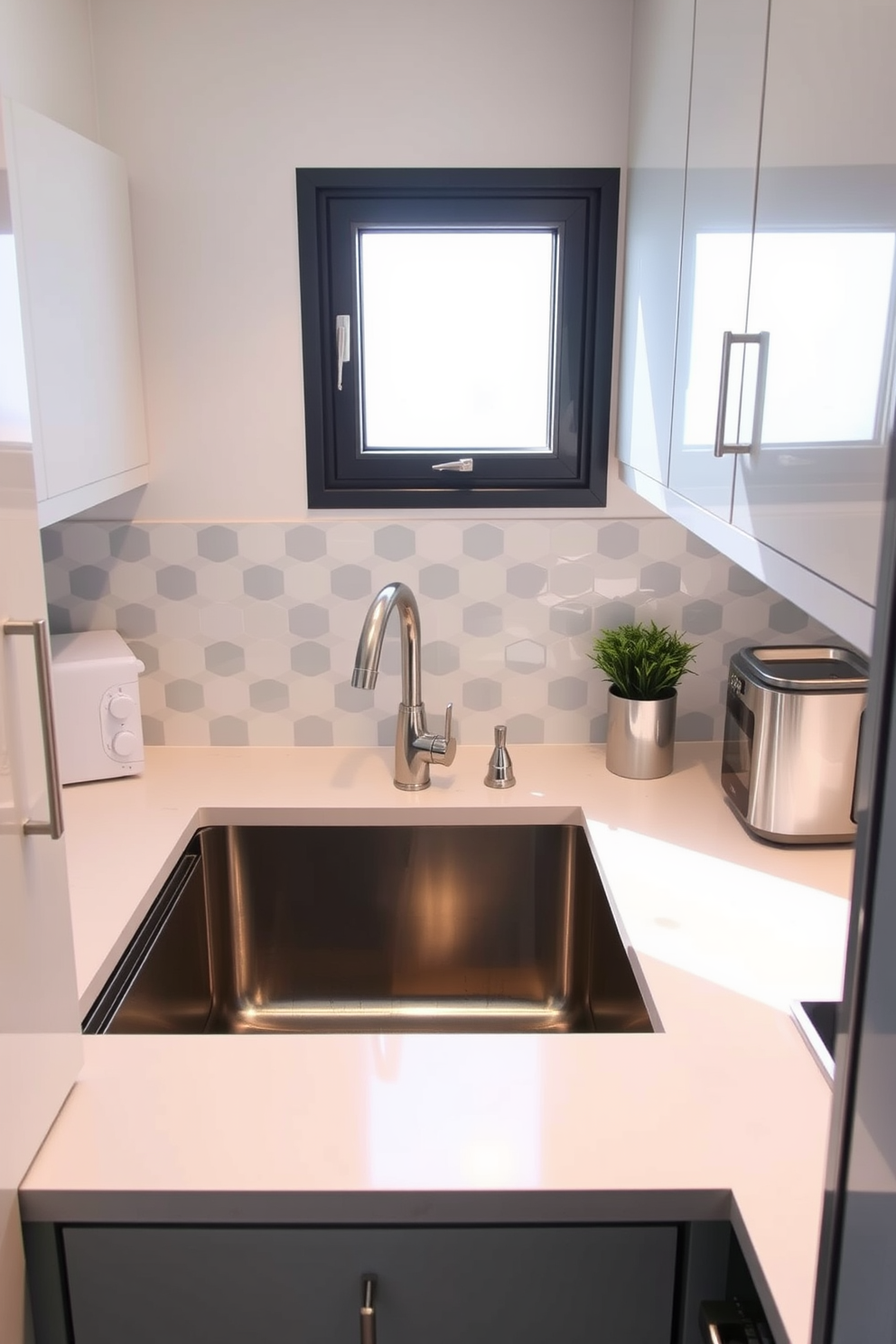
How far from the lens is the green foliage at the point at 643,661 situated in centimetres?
193

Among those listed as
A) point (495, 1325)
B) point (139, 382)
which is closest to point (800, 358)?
point (495, 1325)

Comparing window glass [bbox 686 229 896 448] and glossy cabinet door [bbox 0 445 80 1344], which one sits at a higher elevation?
window glass [bbox 686 229 896 448]

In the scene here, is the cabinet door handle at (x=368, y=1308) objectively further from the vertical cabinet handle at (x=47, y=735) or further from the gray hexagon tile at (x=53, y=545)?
the gray hexagon tile at (x=53, y=545)

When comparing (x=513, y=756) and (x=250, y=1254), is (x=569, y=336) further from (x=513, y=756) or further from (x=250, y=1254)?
(x=250, y=1254)

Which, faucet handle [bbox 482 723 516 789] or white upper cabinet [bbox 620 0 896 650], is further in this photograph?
faucet handle [bbox 482 723 516 789]

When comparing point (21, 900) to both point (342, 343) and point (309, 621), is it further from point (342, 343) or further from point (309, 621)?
point (342, 343)

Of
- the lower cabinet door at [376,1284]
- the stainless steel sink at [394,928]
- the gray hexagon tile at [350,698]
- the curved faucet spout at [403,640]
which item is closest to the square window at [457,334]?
the curved faucet spout at [403,640]

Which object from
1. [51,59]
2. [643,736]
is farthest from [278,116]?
[643,736]

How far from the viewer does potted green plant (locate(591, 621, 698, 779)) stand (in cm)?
192

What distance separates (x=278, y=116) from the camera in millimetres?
1854

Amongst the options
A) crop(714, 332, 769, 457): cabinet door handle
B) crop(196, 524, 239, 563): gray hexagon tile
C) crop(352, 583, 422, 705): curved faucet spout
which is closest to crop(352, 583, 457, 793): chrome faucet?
crop(352, 583, 422, 705): curved faucet spout

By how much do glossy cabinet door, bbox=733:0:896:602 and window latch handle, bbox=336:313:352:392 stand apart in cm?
99

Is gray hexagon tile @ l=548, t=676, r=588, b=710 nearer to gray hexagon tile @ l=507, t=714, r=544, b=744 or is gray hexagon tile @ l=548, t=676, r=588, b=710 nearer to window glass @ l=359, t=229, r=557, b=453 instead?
gray hexagon tile @ l=507, t=714, r=544, b=744

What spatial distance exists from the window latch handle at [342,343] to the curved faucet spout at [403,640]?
0.41 metres
